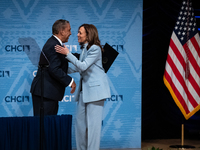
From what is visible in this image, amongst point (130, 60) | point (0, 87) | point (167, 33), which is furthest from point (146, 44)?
point (0, 87)

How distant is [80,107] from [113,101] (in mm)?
1107

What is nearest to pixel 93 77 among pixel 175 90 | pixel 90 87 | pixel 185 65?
pixel 90 87

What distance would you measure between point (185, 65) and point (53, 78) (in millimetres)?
2144

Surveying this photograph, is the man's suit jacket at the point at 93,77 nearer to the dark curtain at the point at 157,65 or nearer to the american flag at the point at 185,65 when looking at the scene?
the american flag at the point at 185,65

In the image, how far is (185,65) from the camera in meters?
4.47

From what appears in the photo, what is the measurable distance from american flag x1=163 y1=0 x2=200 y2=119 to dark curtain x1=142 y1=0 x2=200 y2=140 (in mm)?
506

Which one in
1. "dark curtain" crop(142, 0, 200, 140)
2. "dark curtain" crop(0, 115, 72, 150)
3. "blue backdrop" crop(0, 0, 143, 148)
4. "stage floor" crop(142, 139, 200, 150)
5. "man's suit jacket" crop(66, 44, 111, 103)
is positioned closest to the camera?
"dark curtain" crop(0, 115, 72, 150)

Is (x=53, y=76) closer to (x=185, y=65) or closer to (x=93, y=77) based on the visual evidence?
(x=93, y=77)

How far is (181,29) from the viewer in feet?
14.7

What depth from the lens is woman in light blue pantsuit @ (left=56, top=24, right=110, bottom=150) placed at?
3180 mm

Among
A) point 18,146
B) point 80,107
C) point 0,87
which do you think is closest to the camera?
point 18,146

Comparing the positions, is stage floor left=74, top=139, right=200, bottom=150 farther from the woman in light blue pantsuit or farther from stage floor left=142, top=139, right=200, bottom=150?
the woman in light blue pantsuit

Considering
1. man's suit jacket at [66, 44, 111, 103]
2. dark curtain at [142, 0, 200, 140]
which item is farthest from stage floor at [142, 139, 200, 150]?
man's suit jacket at [66, 44, 111, 103]

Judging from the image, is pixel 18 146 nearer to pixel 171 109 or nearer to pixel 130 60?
pixel 130 60
